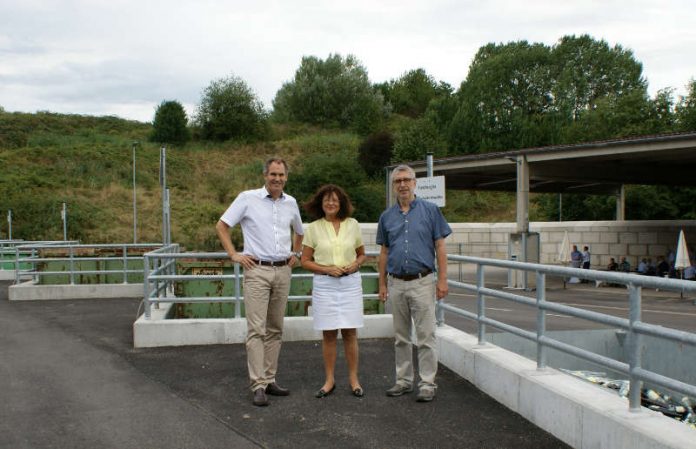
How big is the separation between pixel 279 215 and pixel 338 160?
147 feet

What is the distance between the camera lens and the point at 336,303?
5895 mm

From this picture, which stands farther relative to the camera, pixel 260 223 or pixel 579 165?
pixel 579 165

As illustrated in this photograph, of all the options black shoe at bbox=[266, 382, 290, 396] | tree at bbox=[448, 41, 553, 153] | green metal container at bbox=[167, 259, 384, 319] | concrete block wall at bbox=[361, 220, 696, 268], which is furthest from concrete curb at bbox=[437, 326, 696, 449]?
tree at bbox=[448, 41, 553, 153]

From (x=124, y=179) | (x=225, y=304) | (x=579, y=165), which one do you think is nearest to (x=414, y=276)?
(x=225, y=304)

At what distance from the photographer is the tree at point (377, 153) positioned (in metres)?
55.2

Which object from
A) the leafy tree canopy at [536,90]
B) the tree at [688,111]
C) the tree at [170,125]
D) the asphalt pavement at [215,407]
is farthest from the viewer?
the tree at [170,125]

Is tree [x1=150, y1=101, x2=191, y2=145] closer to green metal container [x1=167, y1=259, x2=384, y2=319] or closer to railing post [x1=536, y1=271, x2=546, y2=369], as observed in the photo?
green metal container [x1=167, y1=259, x2=384, y2=319]

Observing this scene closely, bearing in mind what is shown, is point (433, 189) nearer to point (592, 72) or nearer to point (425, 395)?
point (425, 395)

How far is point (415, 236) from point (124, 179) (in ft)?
158

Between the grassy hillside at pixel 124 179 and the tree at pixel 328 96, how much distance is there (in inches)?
182

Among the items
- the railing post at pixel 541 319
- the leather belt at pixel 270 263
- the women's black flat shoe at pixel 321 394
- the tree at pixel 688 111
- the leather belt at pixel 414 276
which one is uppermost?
the tree at pixel 688 111

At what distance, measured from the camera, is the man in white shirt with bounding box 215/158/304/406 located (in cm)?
591

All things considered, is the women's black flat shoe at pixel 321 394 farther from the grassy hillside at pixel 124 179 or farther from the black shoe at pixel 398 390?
the grassy hillside at pixel 124 179

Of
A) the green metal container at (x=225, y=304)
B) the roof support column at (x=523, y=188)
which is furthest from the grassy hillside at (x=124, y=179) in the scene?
the green metal container at (x=225, y=304)
